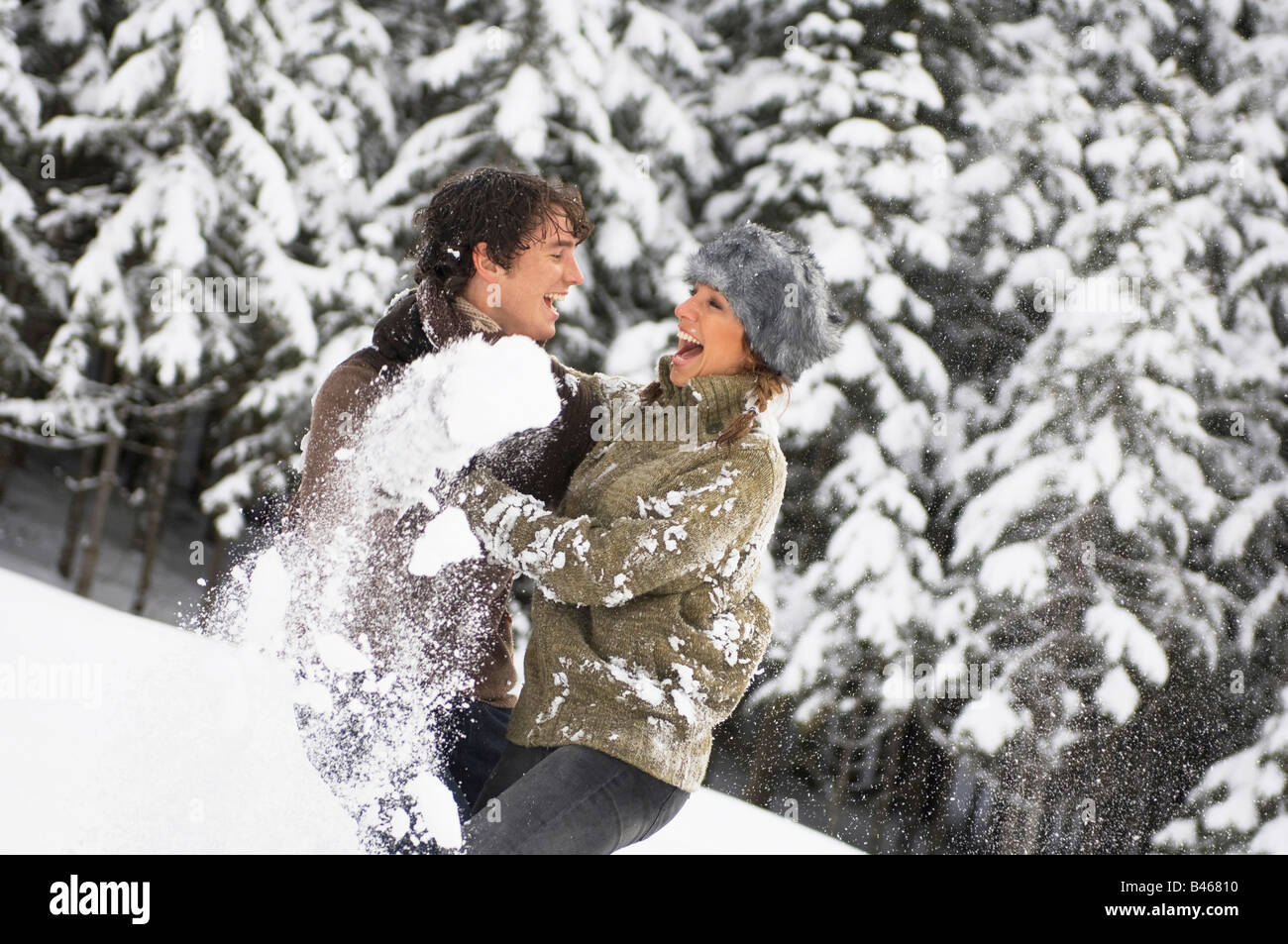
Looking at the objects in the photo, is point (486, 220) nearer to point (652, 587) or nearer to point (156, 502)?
point (652, 587)

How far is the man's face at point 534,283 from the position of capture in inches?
134

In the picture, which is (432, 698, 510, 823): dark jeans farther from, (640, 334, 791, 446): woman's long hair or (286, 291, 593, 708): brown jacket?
(640, 334, 791, 446): woman's long hair

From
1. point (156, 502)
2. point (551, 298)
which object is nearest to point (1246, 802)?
point (551, 298)

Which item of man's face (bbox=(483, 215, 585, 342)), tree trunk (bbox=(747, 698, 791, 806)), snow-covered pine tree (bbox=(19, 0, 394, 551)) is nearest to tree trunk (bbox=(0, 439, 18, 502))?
snow-covered pine tree (bbox=(19, 0, 394, 551))

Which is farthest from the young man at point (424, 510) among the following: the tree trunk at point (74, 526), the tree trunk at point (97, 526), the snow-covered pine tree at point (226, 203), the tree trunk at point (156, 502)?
the tree trunk at point (74, 526)

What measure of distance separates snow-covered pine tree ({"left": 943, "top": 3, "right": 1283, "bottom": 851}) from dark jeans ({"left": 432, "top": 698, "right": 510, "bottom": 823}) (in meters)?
8.60

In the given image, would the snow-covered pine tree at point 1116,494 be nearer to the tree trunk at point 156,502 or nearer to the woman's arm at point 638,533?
the woman's arm at point 638,533

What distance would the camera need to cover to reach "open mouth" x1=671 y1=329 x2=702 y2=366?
328cm

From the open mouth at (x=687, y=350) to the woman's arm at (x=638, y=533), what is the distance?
0.40m

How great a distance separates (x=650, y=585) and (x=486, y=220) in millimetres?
1247

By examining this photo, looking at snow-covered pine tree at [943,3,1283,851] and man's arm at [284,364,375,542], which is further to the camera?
snow-covered pine tree at [943,3,1283,851]

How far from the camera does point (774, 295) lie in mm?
3213

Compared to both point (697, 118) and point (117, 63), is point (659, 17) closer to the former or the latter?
point (697, 118)

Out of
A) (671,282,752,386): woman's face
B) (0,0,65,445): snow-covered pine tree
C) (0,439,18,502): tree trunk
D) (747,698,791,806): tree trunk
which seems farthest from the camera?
(0,439,18,502): tree trunk
